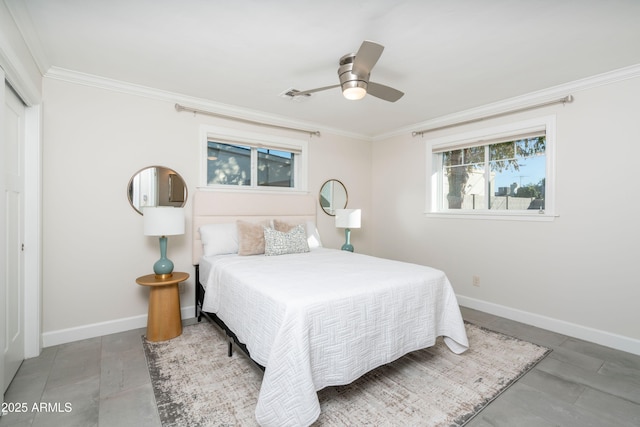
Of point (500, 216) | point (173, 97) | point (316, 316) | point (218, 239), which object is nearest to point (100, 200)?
point (218, 239)

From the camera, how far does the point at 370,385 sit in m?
2.04

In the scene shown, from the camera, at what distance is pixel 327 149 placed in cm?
447

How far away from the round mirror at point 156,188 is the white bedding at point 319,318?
1.05m

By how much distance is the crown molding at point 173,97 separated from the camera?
269 cm

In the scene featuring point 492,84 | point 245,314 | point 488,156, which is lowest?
point 245,314

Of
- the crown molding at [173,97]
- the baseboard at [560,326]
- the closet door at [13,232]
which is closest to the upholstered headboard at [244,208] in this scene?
the crown molding at [173,97]

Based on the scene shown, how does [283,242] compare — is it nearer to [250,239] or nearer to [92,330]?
[250,239]

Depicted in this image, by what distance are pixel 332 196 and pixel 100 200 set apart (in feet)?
9.36

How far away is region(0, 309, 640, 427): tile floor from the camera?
→ 5.68 ft

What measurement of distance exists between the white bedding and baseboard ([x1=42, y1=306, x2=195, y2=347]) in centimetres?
96

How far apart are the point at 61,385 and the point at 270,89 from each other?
2.94 meters

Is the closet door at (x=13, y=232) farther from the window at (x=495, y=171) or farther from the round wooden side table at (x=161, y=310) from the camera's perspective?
the window at (x=495, y=171)

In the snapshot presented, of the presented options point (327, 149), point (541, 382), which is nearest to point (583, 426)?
point (541, 382)

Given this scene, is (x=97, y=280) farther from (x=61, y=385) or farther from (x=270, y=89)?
(x=270, y=89)
